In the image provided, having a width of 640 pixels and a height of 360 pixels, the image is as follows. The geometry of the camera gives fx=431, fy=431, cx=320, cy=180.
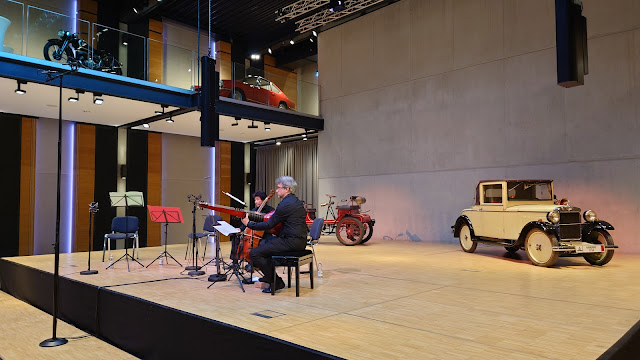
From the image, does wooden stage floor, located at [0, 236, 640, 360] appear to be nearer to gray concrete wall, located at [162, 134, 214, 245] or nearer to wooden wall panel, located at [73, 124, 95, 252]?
wooden wall panel, located at [73, 124, 95, 252]

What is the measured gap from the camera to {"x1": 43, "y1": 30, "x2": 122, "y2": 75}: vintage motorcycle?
8.04 meters

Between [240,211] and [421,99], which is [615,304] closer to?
[240,211]

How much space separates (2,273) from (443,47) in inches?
412

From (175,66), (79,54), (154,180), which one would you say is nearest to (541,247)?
(175,66)

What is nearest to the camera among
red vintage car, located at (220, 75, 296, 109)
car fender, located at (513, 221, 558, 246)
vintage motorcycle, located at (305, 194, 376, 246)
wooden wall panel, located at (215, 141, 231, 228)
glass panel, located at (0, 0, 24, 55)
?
car fender, located at (513, 221, 558, 246)

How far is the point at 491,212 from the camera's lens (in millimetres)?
7574

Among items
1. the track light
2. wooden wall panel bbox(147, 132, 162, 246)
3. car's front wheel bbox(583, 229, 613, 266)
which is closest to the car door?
car's front wheel bbox(583, 229, 613, 266)

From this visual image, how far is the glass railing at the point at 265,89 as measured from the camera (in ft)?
34.8

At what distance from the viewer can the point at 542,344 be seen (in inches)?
116

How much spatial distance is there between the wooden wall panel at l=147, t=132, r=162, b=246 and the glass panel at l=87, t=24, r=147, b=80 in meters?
3.96

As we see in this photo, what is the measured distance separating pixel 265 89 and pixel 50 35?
16.4ft

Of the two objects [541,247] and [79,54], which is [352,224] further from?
[79,54]

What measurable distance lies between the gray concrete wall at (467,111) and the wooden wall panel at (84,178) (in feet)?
21.3

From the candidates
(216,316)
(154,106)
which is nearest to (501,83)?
(154,106)
